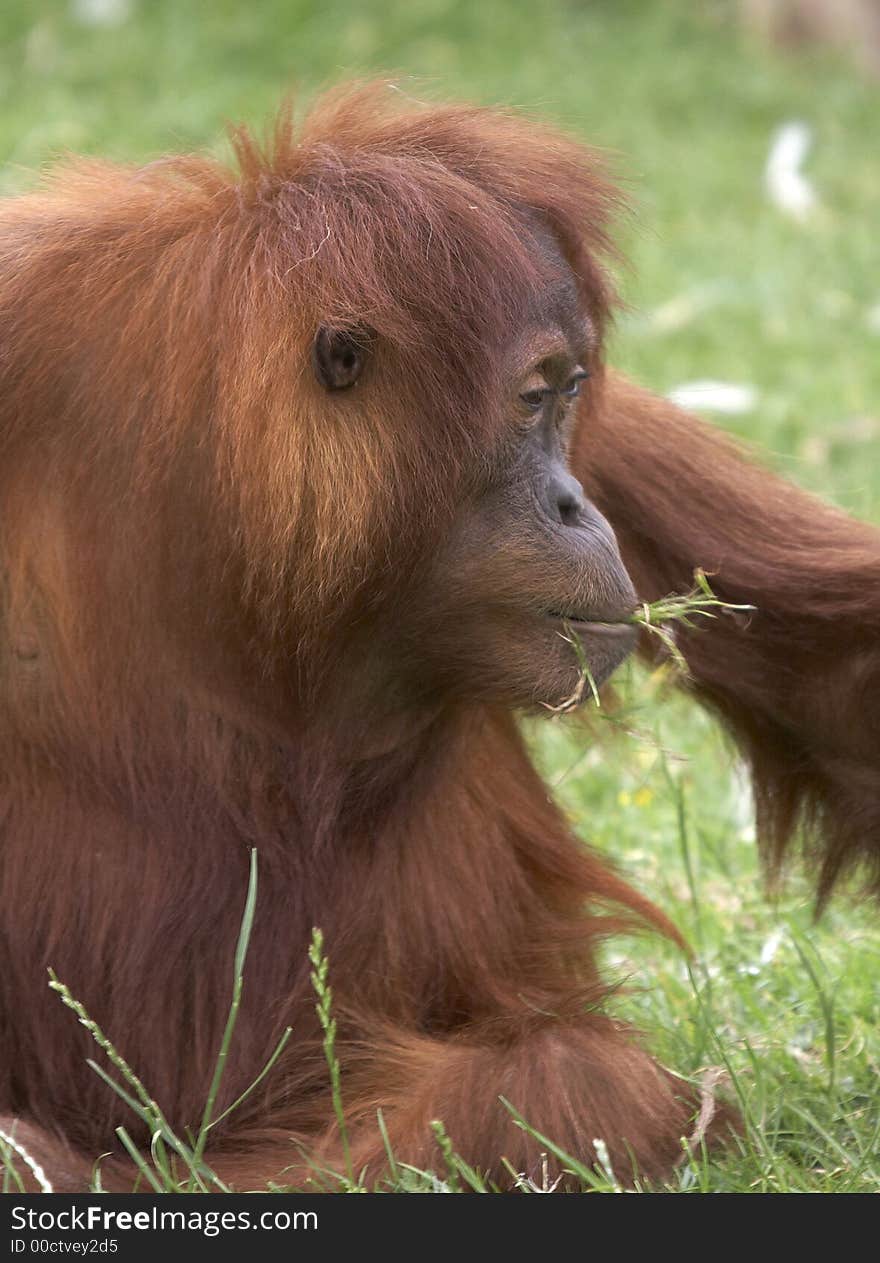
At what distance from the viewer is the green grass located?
3295 millimetres

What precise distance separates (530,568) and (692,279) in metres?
5.31

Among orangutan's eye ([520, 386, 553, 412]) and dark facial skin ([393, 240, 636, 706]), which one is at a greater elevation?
orangutan's eye ([520, 386, 553, 412])

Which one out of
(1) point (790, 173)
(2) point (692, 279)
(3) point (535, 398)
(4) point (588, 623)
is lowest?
(4) point (588, 623)

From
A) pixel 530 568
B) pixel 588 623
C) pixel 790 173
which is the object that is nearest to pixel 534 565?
pixel 530 568

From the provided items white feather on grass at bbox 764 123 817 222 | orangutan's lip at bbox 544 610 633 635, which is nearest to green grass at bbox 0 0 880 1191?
white feather on grass at bbox 764 123 817 222

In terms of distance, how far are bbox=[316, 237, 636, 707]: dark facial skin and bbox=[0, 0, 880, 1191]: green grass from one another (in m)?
0.29

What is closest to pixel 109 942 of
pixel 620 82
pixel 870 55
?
pixel 620 82

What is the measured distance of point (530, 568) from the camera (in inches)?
110

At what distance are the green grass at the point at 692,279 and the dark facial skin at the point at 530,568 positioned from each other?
0.29m

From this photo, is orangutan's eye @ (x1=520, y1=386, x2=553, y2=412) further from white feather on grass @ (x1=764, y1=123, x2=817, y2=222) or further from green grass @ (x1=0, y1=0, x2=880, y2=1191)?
white feather on grass @ (x1=764, y1=123, x2=817, y2=222)

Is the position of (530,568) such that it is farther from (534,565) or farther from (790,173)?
(790,173)

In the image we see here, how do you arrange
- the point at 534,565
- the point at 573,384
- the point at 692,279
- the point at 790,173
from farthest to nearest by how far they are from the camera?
the point at 790,173
the point at 692,279
the point at 573,384
the point at 534,565

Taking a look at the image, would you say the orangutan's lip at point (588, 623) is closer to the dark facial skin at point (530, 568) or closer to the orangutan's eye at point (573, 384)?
the dark facial skin at point (530, 568)

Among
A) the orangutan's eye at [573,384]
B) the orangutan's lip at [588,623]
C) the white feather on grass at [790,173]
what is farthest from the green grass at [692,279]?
the orangutan's eye at [573,384]
